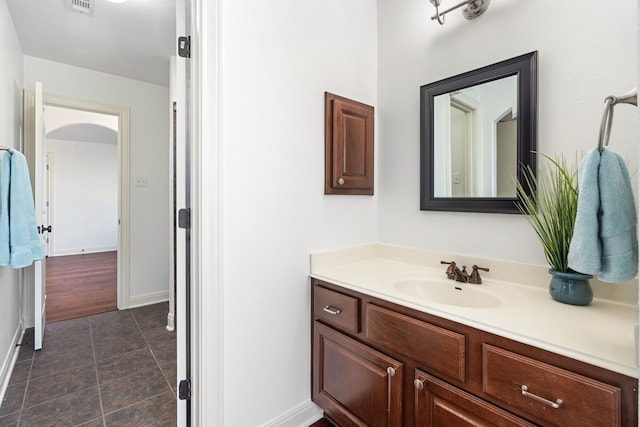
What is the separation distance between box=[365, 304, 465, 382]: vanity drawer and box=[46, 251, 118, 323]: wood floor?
3.07 metres

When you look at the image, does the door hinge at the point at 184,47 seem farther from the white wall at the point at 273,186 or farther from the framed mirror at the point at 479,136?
the framed mirror at the point at 479,136

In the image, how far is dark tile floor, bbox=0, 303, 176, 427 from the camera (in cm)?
159

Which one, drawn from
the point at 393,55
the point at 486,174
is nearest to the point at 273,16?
the point at 393,55

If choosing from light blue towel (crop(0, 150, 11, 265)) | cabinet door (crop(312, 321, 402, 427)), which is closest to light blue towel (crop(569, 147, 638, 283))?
cabinet door (crop(312, 321, 402, 427))

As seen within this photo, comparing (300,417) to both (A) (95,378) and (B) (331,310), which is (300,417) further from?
(A) (95,378)

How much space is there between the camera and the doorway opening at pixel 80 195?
488cm

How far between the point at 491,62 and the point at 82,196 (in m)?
7.63

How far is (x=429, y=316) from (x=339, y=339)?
0.48m

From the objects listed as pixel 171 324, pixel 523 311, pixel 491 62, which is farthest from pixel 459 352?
pixel 171 324

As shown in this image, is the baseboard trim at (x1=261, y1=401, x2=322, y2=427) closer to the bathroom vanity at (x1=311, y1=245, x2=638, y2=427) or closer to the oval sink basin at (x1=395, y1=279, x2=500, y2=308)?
the bathroom vanity at (x1=311, y1=245, x2=638, y2=427)

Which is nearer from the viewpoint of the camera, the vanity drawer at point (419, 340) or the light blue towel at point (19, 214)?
the vanity drawer at point (419, 340)

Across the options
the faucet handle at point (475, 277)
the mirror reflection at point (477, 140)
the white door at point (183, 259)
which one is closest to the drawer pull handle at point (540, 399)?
the faucet handle at point (475, 277)

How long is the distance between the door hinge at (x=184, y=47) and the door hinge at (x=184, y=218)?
2.16 feet

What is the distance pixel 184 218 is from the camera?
1.33m
